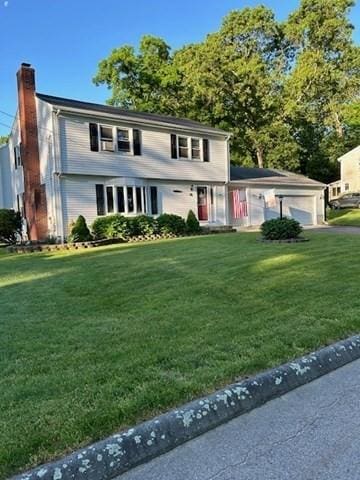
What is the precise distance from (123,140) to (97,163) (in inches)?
73.9

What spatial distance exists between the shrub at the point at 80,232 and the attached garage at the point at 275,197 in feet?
31.7

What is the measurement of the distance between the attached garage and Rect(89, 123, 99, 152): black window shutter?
836cm

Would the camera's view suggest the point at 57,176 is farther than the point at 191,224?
No

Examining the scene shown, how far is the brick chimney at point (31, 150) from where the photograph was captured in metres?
17.5

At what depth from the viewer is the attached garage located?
2302 centimetres

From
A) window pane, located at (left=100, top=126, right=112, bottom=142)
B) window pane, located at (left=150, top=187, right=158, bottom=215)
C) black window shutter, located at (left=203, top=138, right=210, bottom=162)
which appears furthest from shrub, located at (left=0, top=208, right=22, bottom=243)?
black window shutter, located at (left=203, top=138, right=210, bottom=162)

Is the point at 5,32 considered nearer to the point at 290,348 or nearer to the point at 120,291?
the point at 120,291

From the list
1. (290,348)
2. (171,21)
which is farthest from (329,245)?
(171,21)

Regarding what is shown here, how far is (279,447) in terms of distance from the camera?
240 centimetres

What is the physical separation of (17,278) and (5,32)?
50.5 ft

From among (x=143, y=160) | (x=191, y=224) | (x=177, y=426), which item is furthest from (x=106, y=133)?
(x=177, y=426)

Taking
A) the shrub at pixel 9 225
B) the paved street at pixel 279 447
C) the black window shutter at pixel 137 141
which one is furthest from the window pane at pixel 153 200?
the paved street at pixel 279 447

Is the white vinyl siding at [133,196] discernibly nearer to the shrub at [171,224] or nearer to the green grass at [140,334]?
the shrub at [171,224]

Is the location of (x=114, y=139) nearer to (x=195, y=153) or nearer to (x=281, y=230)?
(x=195, y=153)
